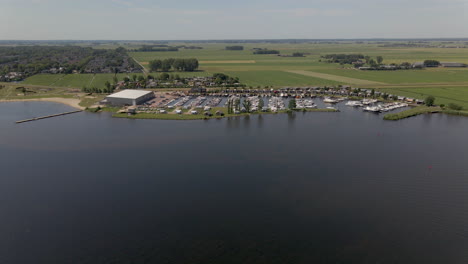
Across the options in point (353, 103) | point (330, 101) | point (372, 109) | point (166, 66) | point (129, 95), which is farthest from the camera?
point (166, 66)

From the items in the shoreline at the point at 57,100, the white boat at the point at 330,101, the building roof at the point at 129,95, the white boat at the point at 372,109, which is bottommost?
the white boat at the point at 372,109

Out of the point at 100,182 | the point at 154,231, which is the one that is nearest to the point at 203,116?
the point at 100,182

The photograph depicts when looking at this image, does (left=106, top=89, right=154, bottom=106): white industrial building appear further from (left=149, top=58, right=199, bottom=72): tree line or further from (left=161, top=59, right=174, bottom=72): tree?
(left=149, top=58, right=199, bottom=72): tree line

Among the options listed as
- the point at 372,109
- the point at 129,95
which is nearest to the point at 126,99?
the point at 129,95

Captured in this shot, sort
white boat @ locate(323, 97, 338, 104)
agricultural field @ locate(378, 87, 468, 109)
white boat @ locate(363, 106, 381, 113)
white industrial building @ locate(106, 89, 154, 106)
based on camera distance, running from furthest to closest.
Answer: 1. white boat @ locate(323, 97, 338, 104)
2. agricultural field @ locate(378, 87, 468, 109)
3. white industrial building @ locate(106, 89, 154, 106)
4. white boat @ locate(363, 106, 381, 113)

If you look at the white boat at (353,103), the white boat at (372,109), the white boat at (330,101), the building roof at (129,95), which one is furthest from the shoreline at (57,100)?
the white boat at (372,109)

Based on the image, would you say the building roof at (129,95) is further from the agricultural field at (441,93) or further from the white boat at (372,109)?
the agricultural field at (441,93)

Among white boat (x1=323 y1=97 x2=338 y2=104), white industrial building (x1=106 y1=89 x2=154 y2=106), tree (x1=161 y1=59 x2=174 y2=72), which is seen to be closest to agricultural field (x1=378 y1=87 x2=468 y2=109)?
white boat (x1=323 y1=97 x2=338 y2=104)

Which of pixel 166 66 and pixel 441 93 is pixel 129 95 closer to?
pixel 166 66
